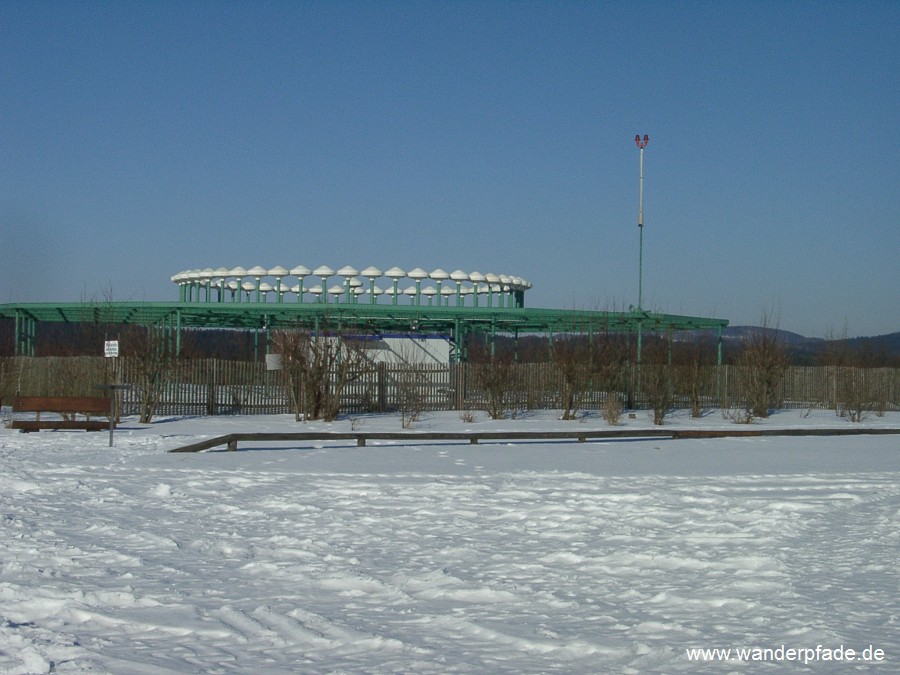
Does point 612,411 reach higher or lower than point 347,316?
lower

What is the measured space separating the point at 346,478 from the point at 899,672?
27.1 feet

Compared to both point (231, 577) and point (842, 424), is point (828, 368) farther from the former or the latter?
point (231, 577)

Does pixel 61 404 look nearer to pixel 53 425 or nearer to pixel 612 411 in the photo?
pixel 53 425

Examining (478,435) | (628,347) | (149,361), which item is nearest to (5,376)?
(149,361)

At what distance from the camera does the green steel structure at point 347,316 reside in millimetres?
32125

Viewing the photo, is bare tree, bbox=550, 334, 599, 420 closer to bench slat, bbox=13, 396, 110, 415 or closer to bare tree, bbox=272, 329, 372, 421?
bare tree, bbox=272, 329, 372, 421

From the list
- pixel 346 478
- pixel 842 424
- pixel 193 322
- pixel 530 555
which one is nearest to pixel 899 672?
→ pixel 530 555

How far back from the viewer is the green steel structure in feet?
105

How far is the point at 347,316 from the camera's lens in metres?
34.8

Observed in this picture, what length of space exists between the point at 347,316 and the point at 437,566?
2728 centimetres

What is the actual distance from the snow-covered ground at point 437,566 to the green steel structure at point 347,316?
17.8 metres

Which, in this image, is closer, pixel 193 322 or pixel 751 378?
pixel 751 378

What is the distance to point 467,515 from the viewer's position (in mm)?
10219

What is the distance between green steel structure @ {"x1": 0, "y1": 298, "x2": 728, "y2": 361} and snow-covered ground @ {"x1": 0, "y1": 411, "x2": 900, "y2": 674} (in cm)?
1777
